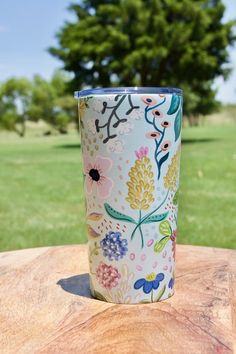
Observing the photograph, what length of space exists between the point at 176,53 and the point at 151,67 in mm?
1091

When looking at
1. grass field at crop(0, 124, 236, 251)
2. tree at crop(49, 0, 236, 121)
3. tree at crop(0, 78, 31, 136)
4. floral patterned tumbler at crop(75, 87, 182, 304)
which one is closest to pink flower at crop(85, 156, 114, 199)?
floral patterned tumbler at crop(75, 87, 182, 304)

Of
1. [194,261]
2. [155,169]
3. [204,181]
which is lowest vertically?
[204,181]

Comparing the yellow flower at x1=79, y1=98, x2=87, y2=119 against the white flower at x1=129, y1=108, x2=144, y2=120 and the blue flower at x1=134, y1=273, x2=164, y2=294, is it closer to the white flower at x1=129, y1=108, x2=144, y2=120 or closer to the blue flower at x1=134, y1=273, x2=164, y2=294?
the white flower at x1=129, y1=108, x2=144, y2=120

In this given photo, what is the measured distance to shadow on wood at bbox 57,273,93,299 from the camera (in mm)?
1286

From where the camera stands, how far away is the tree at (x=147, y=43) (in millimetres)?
17609

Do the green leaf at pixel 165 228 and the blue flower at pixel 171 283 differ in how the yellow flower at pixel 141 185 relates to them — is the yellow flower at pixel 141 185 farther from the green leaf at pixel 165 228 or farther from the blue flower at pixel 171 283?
the blue flower at pixel 171 283

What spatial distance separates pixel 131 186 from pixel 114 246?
0.15 meters

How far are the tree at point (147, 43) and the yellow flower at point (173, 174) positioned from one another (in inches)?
649

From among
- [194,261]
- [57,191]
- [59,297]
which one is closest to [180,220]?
[57,191]

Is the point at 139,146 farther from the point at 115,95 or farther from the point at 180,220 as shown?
the point at 180,220

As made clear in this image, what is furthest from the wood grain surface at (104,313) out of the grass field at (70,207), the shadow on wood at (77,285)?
the grass field at (70,207)

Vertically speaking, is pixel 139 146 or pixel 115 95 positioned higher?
pixel 115 95

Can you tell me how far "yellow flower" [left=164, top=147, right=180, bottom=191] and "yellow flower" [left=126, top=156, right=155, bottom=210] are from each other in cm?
4

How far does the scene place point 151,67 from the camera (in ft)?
61.5
